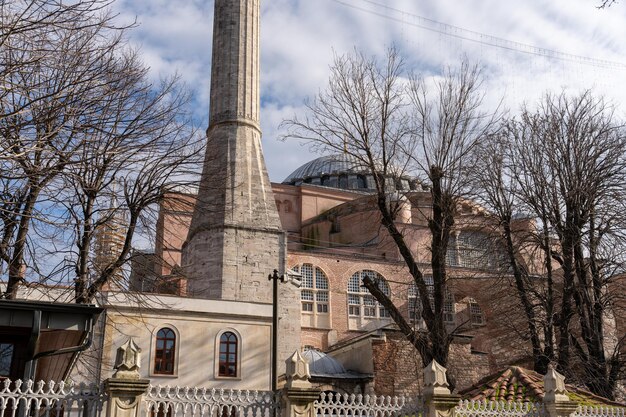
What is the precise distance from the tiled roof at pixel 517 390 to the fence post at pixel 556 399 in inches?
28.6

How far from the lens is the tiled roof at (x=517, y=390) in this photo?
1095cm

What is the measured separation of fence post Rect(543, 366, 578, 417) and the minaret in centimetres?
1306

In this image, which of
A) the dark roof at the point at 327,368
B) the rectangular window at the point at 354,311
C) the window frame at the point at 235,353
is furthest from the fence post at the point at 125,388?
the rectangular window at the point at 354,311

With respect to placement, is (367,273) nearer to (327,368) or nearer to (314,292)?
(314,292)

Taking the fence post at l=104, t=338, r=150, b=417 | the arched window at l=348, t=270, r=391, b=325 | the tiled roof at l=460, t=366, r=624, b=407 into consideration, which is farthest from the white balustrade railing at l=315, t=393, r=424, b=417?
the arched window at l=348, t=270, r=391, b=325

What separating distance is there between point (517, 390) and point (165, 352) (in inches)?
399

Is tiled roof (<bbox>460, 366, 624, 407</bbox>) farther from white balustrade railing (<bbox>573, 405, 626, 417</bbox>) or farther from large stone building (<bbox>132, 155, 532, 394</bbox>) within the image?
large stone building (<bbox>132, 155, 532, 394</bbox>)

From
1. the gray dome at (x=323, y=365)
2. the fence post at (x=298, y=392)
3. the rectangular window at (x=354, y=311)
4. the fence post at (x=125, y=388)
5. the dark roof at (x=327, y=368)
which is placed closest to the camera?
the fence post at (x=125, y=388)

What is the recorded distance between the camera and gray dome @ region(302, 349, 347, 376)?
2391cm

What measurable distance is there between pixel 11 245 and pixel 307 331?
20.2 m

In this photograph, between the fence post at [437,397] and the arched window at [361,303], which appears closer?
the fence post at [437,397]

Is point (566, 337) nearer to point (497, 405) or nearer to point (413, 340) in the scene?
point (413, 340)

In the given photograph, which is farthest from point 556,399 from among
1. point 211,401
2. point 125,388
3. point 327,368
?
point 327,368

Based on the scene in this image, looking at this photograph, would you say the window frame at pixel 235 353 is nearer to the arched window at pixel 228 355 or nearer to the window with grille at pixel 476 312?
the arched window at pixel 228 355
